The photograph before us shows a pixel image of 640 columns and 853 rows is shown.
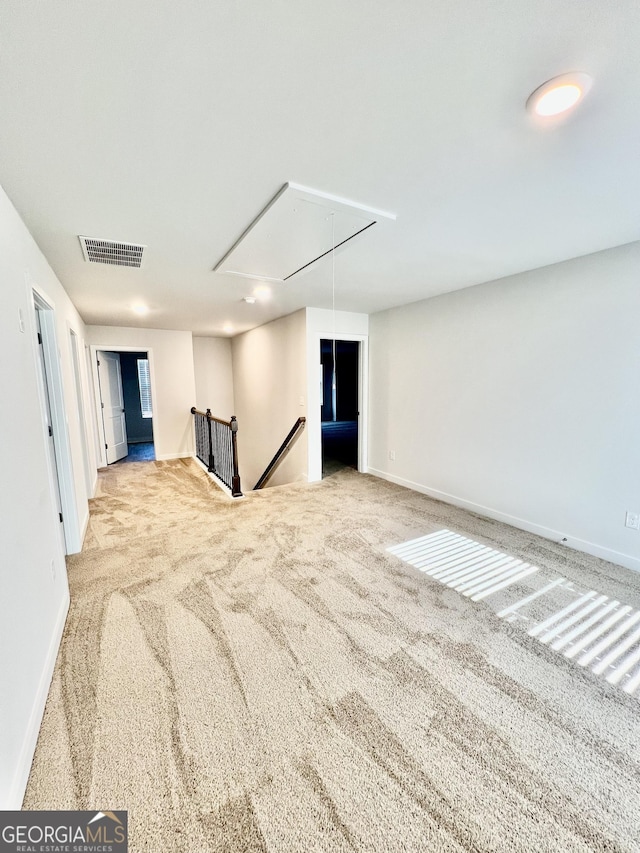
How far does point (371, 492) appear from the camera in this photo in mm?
4512

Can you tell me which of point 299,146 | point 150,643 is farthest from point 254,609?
point 299,146

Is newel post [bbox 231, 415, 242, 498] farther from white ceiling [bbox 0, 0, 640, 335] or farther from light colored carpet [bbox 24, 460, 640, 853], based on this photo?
white ceiling [bbox 0, 0, 640, 335]

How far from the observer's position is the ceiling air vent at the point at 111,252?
241 cm

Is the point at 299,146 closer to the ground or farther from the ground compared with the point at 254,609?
farther from the ground

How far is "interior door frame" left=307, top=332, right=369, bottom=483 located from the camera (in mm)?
4746

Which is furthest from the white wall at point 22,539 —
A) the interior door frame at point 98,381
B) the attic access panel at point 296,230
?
the interior door frame at point 98,381

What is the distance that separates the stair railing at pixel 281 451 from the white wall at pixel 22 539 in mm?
3047

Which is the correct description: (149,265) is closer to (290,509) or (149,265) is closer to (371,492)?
(290,509)

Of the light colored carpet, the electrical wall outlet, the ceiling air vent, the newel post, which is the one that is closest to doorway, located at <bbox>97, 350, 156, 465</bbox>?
the newel post

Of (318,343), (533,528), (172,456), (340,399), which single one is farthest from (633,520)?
(340,399)

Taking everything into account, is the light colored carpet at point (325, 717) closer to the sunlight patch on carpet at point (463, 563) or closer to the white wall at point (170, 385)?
the sunlight patch on carpet at point (463, 563)

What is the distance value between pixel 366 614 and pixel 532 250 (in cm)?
290

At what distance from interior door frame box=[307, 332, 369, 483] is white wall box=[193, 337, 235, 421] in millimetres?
3236

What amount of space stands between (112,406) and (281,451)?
335 centimetres
